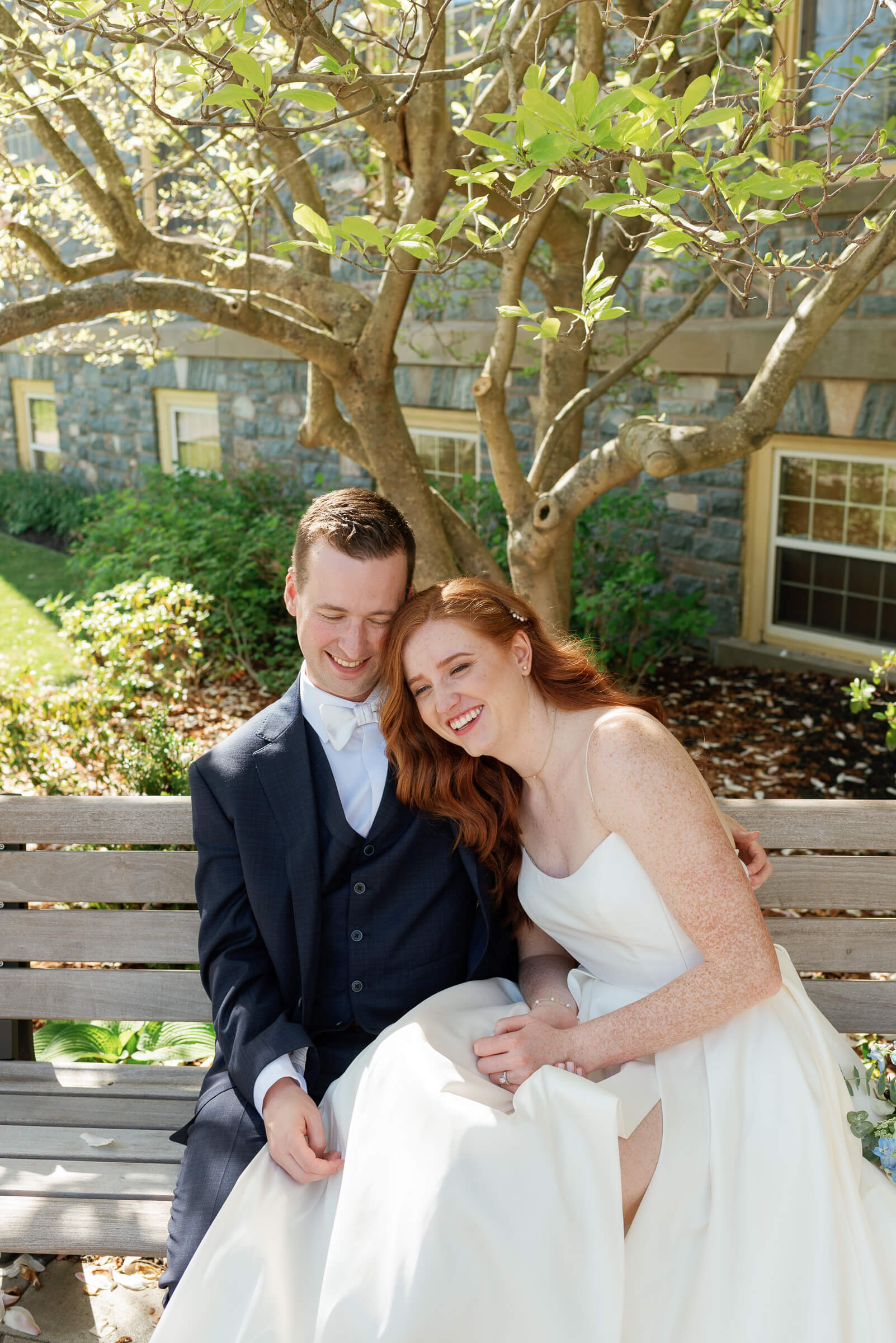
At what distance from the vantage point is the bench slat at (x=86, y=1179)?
2389mm

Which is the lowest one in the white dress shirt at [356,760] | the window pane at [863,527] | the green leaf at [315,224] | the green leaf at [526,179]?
the white dress shirt at [356,760]

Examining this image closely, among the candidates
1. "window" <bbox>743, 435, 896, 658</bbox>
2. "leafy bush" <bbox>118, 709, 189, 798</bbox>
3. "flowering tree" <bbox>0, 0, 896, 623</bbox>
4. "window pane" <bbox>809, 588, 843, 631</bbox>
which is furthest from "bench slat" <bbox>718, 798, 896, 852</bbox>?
"window pane" <bbox>809, 588, 843, 631</bbox>

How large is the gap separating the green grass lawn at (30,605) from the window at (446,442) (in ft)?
10.3

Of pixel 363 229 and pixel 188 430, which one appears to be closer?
pixel 363 229

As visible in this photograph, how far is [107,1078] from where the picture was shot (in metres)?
2.88

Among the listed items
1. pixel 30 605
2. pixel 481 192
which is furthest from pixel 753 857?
pixel 30 605

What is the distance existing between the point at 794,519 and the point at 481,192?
3.48 m

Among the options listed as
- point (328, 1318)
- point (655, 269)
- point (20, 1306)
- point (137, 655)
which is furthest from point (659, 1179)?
point (655, 269)

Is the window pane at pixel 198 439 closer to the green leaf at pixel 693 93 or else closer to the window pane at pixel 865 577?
the window pane at pixel 865 577

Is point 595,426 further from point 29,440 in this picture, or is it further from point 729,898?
point 29,440

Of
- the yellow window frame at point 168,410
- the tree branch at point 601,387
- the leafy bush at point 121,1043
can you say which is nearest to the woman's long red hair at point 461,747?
the leafy bush at point 121,1043

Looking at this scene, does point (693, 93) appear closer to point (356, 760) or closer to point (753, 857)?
point (356, 760)

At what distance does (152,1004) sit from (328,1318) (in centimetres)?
128

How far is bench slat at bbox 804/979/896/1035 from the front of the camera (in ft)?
9.10
